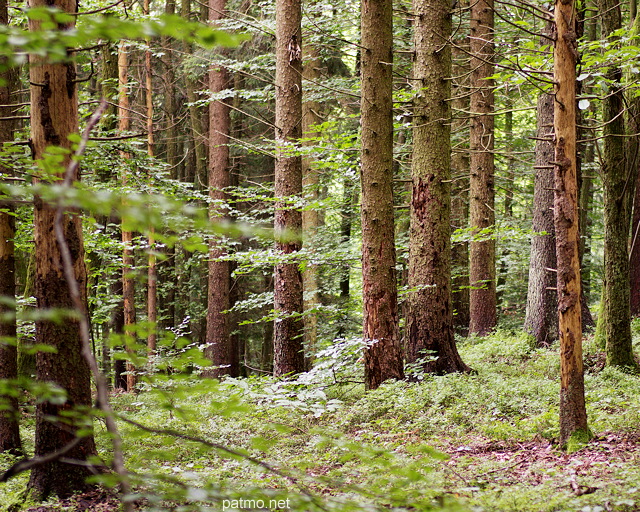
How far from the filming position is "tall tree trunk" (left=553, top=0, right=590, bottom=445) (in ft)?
14.8

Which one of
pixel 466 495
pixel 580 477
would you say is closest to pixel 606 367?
pixel 580 477

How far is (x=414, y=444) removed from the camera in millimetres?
5145

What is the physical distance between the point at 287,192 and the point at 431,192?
2.55 meters

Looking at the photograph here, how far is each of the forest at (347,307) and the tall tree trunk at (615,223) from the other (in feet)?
0.09

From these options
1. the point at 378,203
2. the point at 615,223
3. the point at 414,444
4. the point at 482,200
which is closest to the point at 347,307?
the point at 378,203

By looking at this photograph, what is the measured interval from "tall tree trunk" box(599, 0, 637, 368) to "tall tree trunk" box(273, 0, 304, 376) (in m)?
4.50

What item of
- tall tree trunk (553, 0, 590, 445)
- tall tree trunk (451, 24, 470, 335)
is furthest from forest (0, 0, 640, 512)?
tall tree trunk (451, 24, 470, 335)

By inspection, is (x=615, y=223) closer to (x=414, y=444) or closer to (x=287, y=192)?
(x=414, y=444)

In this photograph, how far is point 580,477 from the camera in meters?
3.97

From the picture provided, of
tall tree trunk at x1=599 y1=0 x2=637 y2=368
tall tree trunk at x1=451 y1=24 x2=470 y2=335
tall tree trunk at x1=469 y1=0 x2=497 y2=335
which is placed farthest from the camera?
tall tree trunk at x1=451 y1=24 x2=470 y2=335

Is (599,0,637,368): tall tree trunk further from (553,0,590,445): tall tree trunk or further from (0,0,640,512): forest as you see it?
(553,0,590,445): tall tree trunk

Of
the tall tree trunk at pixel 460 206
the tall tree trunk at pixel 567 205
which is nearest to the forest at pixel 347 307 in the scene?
the tall tree trunk at pixel 567 205

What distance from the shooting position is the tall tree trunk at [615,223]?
661 cm

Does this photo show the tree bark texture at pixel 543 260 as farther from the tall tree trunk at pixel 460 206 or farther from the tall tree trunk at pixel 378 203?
the tall tree trunk at pixel 378 203
